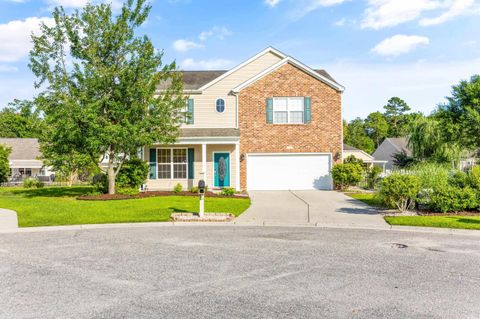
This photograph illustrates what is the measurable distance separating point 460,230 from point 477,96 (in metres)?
19.9

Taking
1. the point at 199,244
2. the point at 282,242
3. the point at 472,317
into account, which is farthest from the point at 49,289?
the point at 472,317

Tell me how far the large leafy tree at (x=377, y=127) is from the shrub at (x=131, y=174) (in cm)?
6279

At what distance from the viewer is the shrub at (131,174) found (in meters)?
20.5

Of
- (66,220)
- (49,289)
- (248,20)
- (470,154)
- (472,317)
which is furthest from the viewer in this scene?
(470,154)

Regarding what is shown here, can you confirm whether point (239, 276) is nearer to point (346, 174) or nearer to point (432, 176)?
point (432, 176)

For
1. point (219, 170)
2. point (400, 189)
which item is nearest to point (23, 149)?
point (219, 170)

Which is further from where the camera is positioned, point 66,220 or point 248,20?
point 248,20

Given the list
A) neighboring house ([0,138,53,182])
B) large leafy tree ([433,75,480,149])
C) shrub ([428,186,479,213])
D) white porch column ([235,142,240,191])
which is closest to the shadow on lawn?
white porch column ([235,142,240,191])

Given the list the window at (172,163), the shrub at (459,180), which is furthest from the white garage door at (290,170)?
the shrub at (459,180)

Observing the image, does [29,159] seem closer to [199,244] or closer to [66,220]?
[66,220]

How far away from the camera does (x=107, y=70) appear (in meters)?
18.1

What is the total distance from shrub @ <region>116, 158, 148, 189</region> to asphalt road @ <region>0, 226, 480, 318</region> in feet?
34.7

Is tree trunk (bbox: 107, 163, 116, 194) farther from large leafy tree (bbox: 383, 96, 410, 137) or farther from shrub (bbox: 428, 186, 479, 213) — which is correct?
large leafy tree (bbox: 383, 96, 410, 137)

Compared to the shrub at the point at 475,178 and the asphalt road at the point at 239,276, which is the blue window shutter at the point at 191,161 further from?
the shrub at the point at 475,178
